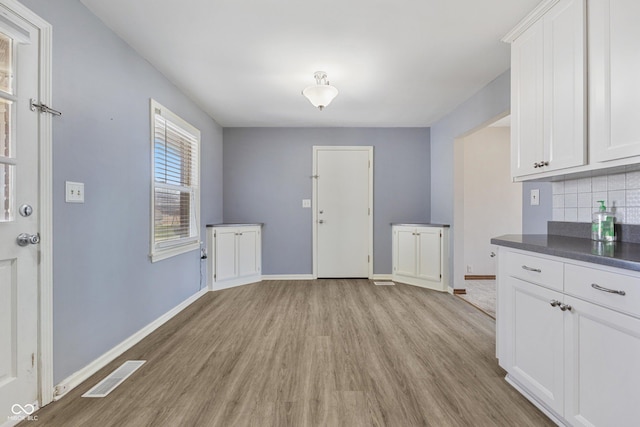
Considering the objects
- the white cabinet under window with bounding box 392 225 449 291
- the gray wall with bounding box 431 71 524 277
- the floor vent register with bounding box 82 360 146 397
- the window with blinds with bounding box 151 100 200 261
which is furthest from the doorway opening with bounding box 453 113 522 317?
the floor vent register with bounding box 82 360 146 397

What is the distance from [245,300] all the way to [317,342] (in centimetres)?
142

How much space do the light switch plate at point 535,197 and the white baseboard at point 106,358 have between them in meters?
3.42

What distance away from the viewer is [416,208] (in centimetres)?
445

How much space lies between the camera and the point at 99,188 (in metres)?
1.92

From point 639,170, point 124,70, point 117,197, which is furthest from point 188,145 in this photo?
point 639,170

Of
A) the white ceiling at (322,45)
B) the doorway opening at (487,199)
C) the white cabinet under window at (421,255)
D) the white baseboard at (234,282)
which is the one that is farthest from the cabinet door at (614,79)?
the white baseboard at (234,282)

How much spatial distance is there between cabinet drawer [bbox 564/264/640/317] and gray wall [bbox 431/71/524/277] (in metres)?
1.91

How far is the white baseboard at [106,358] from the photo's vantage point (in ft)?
5.34

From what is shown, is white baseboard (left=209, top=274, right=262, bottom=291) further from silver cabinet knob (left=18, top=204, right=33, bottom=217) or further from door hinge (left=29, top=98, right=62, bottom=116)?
door hinge (left=29, top=98, right=62, bottom=116)

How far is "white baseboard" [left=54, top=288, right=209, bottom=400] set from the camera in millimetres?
1629

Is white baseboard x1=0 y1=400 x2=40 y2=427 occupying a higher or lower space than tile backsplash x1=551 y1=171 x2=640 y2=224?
lower

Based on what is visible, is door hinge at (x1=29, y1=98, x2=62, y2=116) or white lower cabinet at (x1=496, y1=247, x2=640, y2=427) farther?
door hinge at (x1=29, y1=98, x2=62, y2=116)

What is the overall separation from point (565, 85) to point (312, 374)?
2.27 metres

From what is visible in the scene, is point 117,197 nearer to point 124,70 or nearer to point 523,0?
point 124,70
